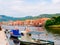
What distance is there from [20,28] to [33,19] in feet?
3.00

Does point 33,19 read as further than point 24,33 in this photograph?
No

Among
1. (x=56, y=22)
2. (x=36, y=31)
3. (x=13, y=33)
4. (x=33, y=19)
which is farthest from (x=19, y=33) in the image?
(x=56, y=22)

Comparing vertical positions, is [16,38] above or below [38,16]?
below

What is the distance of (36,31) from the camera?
804 centimetres

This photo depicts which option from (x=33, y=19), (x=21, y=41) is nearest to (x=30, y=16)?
(x=33, y=19)

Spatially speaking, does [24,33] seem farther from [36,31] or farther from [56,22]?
[56,22]

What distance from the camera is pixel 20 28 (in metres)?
7.29

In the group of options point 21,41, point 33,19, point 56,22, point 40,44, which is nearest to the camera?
point 40,44

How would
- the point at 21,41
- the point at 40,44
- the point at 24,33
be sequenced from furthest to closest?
the point at 24,33
the point at 21,41
the point at 40,44

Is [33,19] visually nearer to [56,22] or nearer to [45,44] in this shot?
[45,44]

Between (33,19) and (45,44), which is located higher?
(33,19)

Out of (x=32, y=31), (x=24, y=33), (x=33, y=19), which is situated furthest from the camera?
(x=32, y=31)

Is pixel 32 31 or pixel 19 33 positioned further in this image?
pixel 32 31

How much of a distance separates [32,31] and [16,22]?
1339 millimetres
